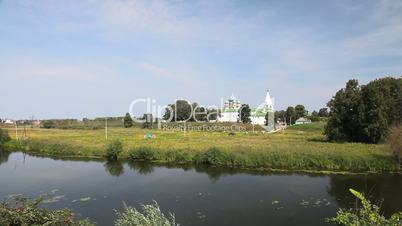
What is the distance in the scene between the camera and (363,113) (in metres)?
50.2

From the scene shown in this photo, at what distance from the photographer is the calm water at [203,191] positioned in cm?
2052

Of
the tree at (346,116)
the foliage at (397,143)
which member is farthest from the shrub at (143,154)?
the tree at (346,116)

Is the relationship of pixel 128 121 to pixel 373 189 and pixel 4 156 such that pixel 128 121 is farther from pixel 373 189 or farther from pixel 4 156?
pixel 373 189

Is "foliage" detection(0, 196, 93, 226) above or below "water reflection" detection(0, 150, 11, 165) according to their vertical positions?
above

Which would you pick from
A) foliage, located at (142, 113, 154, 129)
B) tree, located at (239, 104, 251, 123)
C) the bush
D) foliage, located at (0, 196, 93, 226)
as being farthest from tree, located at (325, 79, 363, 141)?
tree, located at (239, 104, 251, 123)

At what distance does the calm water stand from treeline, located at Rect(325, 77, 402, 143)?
19.6 meters

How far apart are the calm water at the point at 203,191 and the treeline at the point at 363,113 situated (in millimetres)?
19579

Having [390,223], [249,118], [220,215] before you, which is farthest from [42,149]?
[249,118]

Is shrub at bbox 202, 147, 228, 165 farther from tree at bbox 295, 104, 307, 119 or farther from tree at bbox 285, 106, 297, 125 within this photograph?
tree at bbox 295, 104, 307, 119

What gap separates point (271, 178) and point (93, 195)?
46.8 feet

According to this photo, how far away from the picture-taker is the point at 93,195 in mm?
25469

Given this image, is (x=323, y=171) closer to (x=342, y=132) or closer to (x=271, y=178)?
(x=271, y=178)

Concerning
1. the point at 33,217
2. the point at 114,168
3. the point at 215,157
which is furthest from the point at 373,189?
the point at 33,217

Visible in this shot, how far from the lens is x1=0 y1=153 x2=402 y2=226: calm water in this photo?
20.5m
